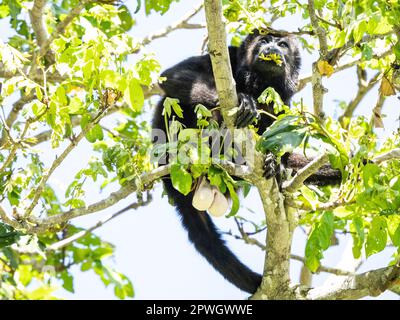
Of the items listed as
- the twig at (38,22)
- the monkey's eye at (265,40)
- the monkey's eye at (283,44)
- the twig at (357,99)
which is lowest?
the twig at (357,99)

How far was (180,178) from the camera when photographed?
3932 mm

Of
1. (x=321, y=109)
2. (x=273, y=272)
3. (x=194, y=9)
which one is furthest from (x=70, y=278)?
(x=321, y=109)

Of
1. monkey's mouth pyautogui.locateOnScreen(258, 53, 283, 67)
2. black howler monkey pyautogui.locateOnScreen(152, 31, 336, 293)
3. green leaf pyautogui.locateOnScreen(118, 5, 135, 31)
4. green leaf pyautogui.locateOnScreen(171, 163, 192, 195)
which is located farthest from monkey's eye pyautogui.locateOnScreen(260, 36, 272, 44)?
green leaf pyautogui.locateOnScreen(171, 163, 192, 195)

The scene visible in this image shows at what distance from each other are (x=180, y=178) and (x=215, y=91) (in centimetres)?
182

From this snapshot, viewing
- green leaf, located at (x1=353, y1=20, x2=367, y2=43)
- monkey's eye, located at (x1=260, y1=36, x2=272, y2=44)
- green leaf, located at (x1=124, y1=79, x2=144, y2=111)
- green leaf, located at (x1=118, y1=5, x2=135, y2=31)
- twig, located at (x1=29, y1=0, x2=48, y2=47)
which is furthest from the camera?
monkey's eye, located at (x1=260, y1=36, x2=272, y2=44)

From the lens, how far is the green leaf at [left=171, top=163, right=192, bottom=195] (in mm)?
3922

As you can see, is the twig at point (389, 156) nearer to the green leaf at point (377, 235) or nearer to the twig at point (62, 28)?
the green leaf at point (377, 235)

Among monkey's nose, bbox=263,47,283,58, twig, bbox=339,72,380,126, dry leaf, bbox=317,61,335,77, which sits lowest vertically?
dry leaf, bbox=317,61,335,77

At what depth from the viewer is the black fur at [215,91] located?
217 inches

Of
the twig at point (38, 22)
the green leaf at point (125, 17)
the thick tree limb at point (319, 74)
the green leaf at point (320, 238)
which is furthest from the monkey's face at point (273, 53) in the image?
the green leaf at point (320, 238)

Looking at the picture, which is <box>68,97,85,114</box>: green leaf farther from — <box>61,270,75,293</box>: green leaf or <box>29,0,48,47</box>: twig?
<box>61,270,75,293</box>: green leaf

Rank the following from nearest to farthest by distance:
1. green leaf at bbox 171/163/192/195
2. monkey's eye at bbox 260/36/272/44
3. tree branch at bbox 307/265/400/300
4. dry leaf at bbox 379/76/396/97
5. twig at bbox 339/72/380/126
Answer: green leaf at bbox 171/163/192/195 < tree branch at bbox 307/265/400/300 < dry leaf at bbox 379/76/396/97 < monkey's eye at bbox 260/36/272/44 < twig at bbox 339/72/380/126
